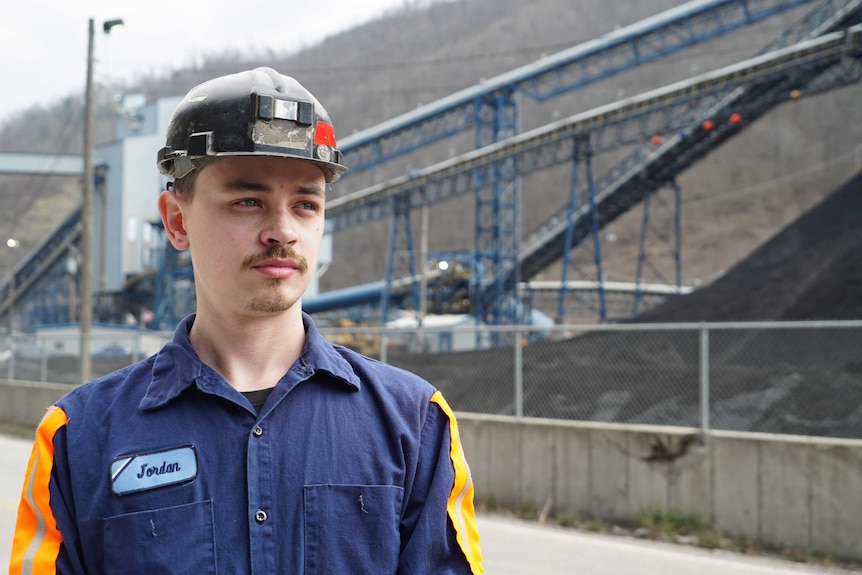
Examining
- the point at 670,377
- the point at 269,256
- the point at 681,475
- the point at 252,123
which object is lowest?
the point at 681,475

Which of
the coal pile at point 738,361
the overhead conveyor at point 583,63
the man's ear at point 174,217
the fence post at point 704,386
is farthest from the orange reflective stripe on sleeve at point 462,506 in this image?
the overhead conveyor at point 583,63

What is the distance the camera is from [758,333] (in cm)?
1661

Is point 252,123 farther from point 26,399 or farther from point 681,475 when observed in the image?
point 26,399

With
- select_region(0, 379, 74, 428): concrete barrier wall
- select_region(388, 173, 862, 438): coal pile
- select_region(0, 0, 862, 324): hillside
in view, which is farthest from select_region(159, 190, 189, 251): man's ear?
select_region(0, 0, 862, 324): hillside

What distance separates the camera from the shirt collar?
1.64 m

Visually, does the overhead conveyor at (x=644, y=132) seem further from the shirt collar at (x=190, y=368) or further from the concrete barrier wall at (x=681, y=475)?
the shirt collar at (x=190, y=368)

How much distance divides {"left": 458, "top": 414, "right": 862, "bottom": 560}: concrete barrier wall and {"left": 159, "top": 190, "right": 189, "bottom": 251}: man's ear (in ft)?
23.5

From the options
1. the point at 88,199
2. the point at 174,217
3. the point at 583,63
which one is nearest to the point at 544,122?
the point at 583,63

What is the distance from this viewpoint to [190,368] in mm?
1677

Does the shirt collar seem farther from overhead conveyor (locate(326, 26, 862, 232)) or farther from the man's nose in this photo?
overhead conveyor (locate(326, 26, 862, 232))

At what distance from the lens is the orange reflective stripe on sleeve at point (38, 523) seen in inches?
60.2

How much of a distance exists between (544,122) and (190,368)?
109 m

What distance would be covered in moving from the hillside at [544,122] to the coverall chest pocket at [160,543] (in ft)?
187

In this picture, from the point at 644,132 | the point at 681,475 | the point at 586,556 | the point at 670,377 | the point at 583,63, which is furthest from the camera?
the point at 583,63
